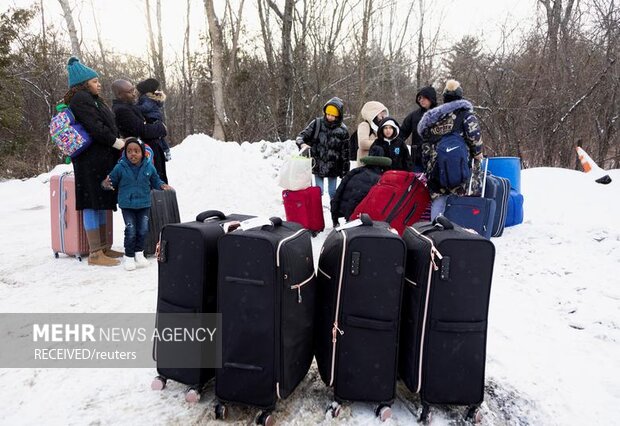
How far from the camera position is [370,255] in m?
2.05

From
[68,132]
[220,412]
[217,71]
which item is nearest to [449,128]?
[220,412]

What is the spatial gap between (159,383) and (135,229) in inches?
95.6

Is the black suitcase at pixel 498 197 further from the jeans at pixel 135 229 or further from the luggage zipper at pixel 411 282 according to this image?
the jeans at pixel 135 229

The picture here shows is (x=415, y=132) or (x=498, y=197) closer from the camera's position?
(x=498, y=197)

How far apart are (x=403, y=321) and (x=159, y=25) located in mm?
18354

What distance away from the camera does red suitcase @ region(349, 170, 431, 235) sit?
4.35 meters

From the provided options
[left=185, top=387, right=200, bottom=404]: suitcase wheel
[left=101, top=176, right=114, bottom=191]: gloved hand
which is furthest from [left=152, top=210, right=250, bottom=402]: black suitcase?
[left=101, top=176, right=114, bottom=191]: gloved hand

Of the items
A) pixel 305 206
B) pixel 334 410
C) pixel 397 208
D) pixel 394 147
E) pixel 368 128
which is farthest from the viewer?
pixel 368 128

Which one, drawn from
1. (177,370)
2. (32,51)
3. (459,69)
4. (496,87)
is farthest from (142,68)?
(177,370)

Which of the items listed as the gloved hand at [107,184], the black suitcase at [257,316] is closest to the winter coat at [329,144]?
the gloved hand at [107,184]

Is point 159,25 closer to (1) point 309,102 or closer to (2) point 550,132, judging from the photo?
(1) point 309,102

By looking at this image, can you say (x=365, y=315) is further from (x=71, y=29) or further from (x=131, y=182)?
(x=71, y=29)

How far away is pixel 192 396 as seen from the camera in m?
2.13

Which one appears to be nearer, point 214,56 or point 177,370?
point 177,370
